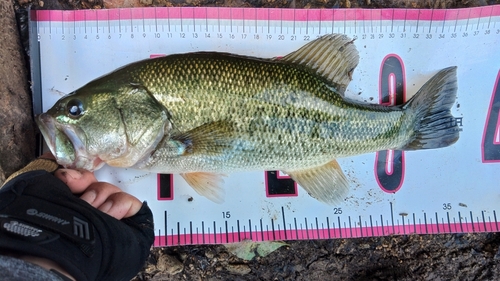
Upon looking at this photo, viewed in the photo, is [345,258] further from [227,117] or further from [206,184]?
[227,117]

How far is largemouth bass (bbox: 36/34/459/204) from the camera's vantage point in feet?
5.75

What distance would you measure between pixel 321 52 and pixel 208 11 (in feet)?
2.54

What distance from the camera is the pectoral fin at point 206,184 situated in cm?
204

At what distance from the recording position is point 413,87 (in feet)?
7.42

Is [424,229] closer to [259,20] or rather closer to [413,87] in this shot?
Answer: [413,87]

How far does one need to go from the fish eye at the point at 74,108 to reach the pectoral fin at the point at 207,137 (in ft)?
1.52

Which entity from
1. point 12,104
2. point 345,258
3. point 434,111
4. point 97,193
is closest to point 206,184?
point 97,193

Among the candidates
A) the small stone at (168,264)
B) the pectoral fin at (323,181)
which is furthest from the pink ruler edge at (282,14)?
the small stone at (168,264)

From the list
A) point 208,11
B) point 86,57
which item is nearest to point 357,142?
point 208,11

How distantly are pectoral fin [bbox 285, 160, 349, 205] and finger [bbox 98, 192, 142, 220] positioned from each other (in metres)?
0.89

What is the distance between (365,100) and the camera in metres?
2.26

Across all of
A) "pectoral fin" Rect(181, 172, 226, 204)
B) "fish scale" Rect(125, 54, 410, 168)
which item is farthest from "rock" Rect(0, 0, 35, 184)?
"pectoral fin" Rect(181, 172, 226, 204)

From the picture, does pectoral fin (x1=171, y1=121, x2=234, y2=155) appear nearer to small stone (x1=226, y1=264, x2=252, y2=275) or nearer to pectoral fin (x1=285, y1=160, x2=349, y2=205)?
pectoral fin (x1=285, y1=160, x2=349, y2=205)

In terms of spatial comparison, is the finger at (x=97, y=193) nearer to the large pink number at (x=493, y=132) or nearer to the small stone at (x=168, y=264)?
the small stone at (x=168, y=264)
